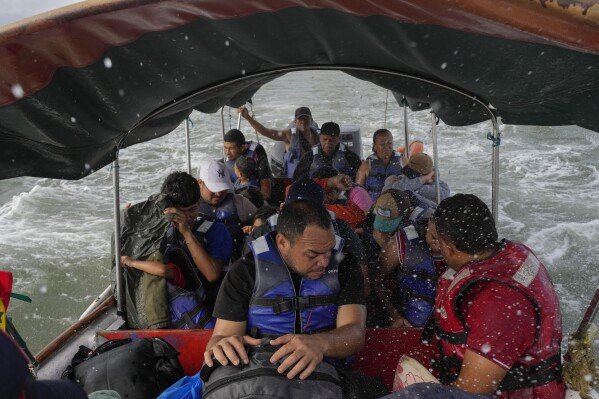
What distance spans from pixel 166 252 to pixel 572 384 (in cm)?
214

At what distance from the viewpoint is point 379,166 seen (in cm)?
571

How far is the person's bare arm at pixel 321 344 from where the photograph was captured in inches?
71.2

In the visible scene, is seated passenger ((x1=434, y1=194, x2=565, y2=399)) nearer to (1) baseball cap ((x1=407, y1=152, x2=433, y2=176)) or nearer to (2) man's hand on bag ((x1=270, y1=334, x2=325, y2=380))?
(2) man's hand on bag ((x1=270, y1=334, x2=325, y2=380))

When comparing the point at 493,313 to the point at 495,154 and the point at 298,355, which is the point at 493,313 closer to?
the point at 298,355

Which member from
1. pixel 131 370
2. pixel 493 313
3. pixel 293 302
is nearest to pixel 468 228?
pixel 493 313

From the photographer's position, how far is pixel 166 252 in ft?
10.0

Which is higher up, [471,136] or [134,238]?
[134,238]

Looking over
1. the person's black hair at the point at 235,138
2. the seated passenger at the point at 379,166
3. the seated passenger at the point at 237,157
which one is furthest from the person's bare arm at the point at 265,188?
the seated passenger at the point at 379,166

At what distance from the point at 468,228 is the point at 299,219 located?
69cm

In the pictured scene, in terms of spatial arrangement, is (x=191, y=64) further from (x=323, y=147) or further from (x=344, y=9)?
(x=323, y=147)

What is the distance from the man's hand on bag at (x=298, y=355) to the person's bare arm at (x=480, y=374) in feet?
1.67

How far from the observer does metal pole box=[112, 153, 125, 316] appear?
10.8 ft

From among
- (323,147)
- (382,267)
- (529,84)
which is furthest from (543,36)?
(323,147)

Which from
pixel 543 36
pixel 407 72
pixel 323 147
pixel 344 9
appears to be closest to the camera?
pixel 543 36
